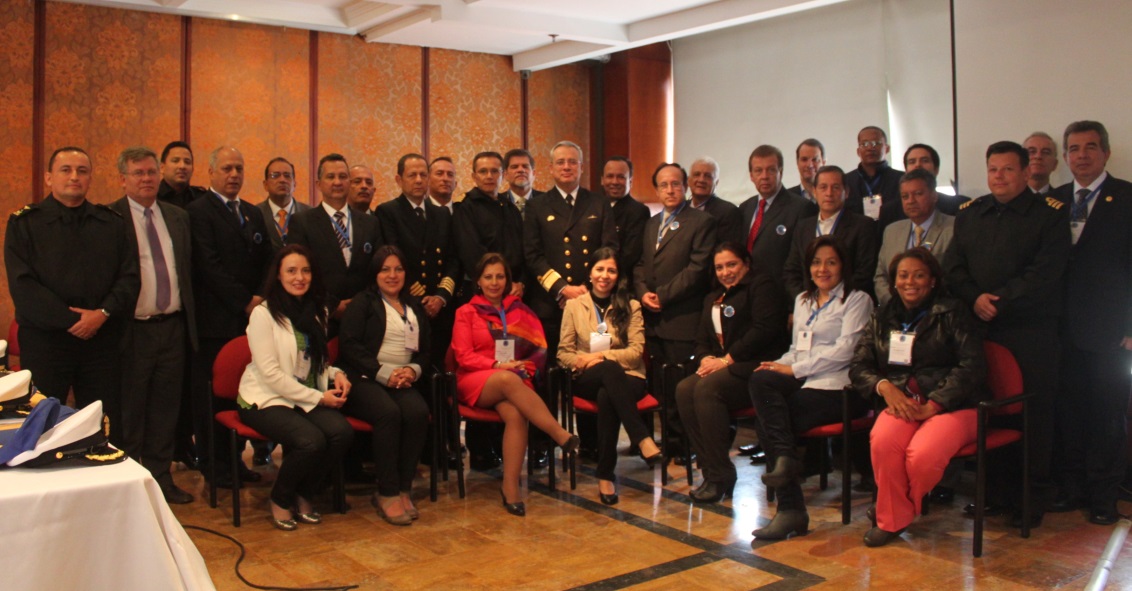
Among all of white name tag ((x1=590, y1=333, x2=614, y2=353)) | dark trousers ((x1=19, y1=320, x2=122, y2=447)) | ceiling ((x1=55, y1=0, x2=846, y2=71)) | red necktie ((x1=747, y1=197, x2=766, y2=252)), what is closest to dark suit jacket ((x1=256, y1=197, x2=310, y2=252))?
dark trousers ((x1=19, y1=320, x2=122, y2=447))

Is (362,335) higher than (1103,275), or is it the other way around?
(1103,275)

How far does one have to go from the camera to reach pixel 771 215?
5.18 m

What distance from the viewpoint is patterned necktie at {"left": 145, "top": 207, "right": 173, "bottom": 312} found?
4438 millimetres

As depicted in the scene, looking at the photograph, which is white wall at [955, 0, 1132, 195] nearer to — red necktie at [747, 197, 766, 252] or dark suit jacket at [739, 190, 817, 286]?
dark suit jacket at [739, 190, 817, 286]

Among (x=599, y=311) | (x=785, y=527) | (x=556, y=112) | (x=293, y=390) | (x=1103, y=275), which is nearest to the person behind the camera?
(x=785, y=527)

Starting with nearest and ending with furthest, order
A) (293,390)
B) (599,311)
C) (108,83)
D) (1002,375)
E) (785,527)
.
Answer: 1. (785,527)
2. (1002,375)
3. (293,390)
4. (599,311)
5. (108,83)

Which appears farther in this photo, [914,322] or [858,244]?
[858,244]

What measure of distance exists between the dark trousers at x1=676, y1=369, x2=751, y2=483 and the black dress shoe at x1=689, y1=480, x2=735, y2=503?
2cm

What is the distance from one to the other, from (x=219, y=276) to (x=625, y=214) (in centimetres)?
218

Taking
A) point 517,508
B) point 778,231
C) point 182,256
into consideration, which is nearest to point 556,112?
point 778,231

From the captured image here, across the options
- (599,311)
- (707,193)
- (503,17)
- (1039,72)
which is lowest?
(599,311)

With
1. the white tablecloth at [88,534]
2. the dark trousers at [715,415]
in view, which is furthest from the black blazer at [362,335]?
the white tablecloth at [88,534]

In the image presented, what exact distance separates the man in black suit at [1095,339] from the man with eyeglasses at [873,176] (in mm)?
1047

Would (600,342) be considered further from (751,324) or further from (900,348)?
(900,348)
